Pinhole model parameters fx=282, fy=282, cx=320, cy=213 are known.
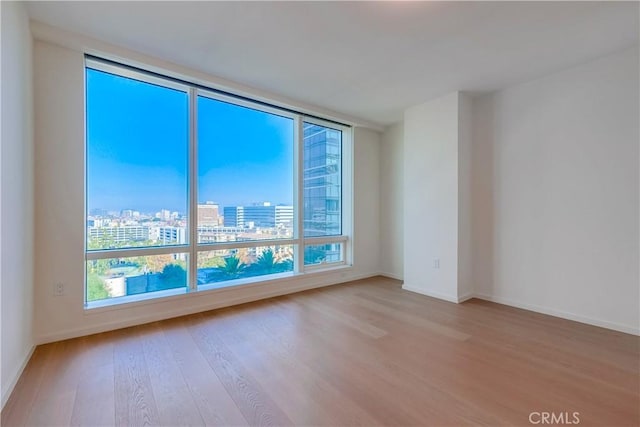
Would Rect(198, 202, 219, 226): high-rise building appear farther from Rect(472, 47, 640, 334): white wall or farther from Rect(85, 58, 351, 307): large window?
Rect(472, 47, 640, 334): white wall

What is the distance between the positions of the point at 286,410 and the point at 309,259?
2845 mm

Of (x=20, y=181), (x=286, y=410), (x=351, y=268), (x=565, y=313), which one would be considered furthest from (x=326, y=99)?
(x=565, y=313)

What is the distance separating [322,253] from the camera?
464cm

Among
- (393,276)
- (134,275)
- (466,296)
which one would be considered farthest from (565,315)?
(134,275)

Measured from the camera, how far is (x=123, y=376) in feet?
6.42

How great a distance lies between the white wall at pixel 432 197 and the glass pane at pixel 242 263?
1867 millimetres

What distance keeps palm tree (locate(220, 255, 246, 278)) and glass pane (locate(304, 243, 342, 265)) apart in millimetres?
1069

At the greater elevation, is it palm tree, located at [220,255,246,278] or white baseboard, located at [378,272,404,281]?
palm tree, located at [220,255,246,278]

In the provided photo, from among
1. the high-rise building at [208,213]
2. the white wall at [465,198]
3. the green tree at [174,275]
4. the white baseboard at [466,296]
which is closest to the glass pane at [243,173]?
the high-rise building at [208,213]

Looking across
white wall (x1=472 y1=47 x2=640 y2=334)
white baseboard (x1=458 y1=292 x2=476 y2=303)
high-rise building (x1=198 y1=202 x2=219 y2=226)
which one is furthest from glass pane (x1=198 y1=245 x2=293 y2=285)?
white wall (x1=472 y1=47 x2=640 y2=334)

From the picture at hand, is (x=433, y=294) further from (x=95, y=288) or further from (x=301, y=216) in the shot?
(x=95, y=288)

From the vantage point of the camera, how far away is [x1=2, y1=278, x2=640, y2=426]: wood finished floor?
1597mm

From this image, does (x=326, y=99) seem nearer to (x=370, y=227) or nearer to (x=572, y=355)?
(x=370, y=227)

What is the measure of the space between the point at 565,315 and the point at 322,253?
3.09 meters
